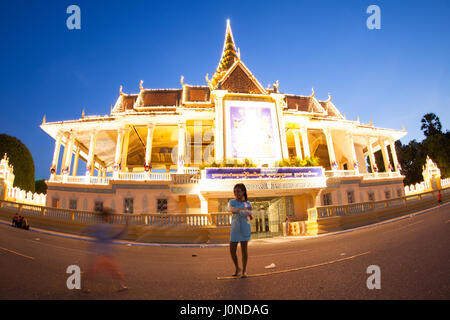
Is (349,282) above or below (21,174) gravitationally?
below

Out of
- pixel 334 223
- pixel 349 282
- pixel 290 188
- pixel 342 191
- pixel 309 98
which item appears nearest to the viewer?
pixel 349 282

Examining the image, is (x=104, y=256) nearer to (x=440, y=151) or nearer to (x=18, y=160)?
(x=18, y=160)

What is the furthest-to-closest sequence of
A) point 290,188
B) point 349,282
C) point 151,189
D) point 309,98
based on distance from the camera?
point 309,98, point 151,189, point 290,188, point 349,282

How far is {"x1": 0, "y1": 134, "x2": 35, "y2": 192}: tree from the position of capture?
72.8ft

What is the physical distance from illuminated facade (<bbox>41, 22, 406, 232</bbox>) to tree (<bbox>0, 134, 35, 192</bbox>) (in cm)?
383

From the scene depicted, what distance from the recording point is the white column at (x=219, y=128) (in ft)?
58.6

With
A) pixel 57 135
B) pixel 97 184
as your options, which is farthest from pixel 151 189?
pixel 57 135

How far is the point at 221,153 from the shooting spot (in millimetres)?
17828

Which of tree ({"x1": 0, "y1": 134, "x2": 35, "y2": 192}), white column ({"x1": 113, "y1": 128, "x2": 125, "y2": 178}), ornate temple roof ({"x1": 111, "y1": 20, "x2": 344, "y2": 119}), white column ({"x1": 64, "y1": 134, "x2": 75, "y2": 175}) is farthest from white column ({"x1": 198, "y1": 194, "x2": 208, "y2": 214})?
tree ({"x1": 0, "y1": 134, "x2": 35, "y2": 192})

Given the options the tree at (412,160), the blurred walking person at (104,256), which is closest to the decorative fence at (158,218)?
the blurred walking person at (104,256)
